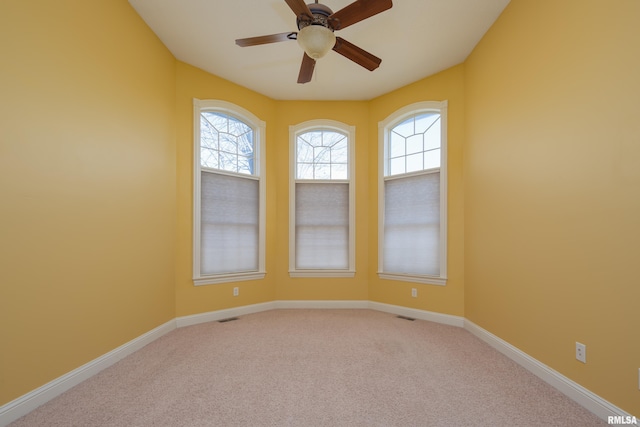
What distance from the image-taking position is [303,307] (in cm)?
429

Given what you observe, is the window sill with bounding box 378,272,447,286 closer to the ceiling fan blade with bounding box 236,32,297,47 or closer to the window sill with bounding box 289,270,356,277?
the window sill with bounding box 289,270,356,277

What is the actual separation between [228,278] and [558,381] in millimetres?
3444

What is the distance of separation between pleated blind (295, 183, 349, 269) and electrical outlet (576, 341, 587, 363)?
2.79 meters

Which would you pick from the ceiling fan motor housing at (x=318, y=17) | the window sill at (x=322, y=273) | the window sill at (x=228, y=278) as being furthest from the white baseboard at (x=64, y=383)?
the ceiling fan motor housing at (x=318, y=17)

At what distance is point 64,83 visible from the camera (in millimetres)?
2049

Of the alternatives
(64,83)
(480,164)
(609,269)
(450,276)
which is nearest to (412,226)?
(450,276)

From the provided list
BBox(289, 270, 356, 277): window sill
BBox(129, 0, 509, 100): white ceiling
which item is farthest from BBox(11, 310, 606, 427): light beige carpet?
BBox(129, 0, 509, 100): white ceiling

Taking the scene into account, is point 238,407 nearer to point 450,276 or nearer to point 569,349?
point 569,349

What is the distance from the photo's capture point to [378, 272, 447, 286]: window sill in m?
3.61

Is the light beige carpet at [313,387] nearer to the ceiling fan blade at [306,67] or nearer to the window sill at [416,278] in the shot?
the window sill at [416,278]

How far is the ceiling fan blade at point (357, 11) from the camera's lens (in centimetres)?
192

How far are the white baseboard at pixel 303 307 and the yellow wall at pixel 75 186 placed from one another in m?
0.08

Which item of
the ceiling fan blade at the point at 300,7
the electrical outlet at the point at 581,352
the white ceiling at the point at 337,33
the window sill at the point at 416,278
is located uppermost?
the white ceiling at the point at 337,33

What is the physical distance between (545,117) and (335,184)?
8.83 ft
